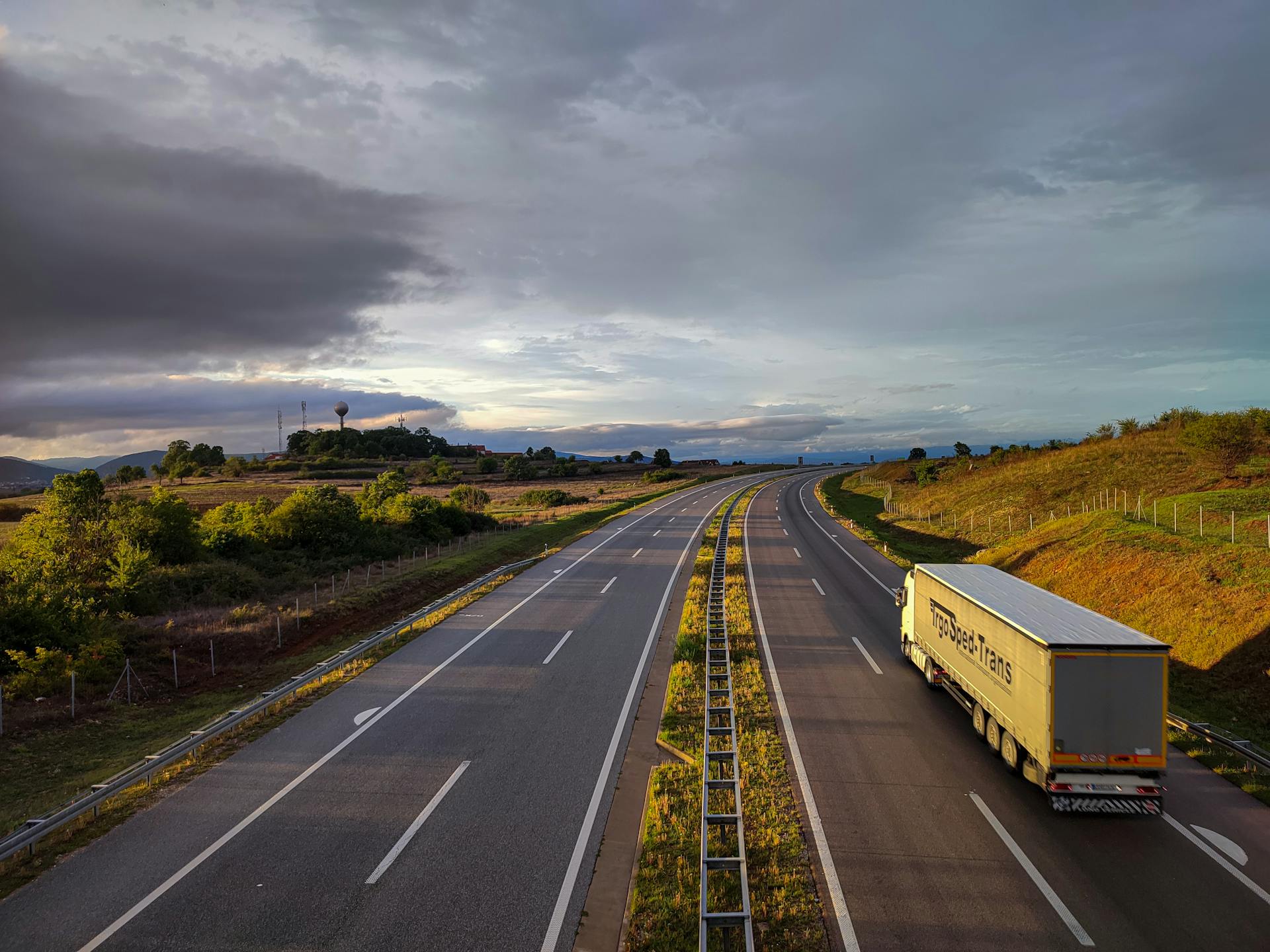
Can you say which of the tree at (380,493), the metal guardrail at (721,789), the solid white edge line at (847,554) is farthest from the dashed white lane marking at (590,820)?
the tree at (380,493)

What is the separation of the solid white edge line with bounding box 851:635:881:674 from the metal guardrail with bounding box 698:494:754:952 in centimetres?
390

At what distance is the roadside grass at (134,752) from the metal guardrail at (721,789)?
932 centimetres

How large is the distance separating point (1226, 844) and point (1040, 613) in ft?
12.9

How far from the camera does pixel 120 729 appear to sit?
15211 millimetres

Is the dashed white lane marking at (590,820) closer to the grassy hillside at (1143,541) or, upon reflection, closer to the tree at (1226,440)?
the grassy hillside at (1143,541)

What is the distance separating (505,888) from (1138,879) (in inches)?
336

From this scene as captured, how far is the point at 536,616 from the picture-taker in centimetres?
2361

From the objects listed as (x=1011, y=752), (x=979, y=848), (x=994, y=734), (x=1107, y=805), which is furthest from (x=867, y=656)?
(x=979, y=848)

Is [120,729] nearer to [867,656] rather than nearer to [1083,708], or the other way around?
[867,656]

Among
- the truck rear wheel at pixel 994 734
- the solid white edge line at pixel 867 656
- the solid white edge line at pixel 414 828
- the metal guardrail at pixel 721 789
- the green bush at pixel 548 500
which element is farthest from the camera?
the green bush at pixel 548 500

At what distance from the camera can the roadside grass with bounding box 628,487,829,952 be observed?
25.8 ft

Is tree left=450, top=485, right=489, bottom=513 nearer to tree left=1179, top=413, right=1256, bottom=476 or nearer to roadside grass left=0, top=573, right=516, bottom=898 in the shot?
roadside grass left=0, top=573, right=516, bottom=898

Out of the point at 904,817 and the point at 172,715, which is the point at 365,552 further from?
the point at 904,817

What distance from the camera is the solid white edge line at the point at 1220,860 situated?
8438 mm
